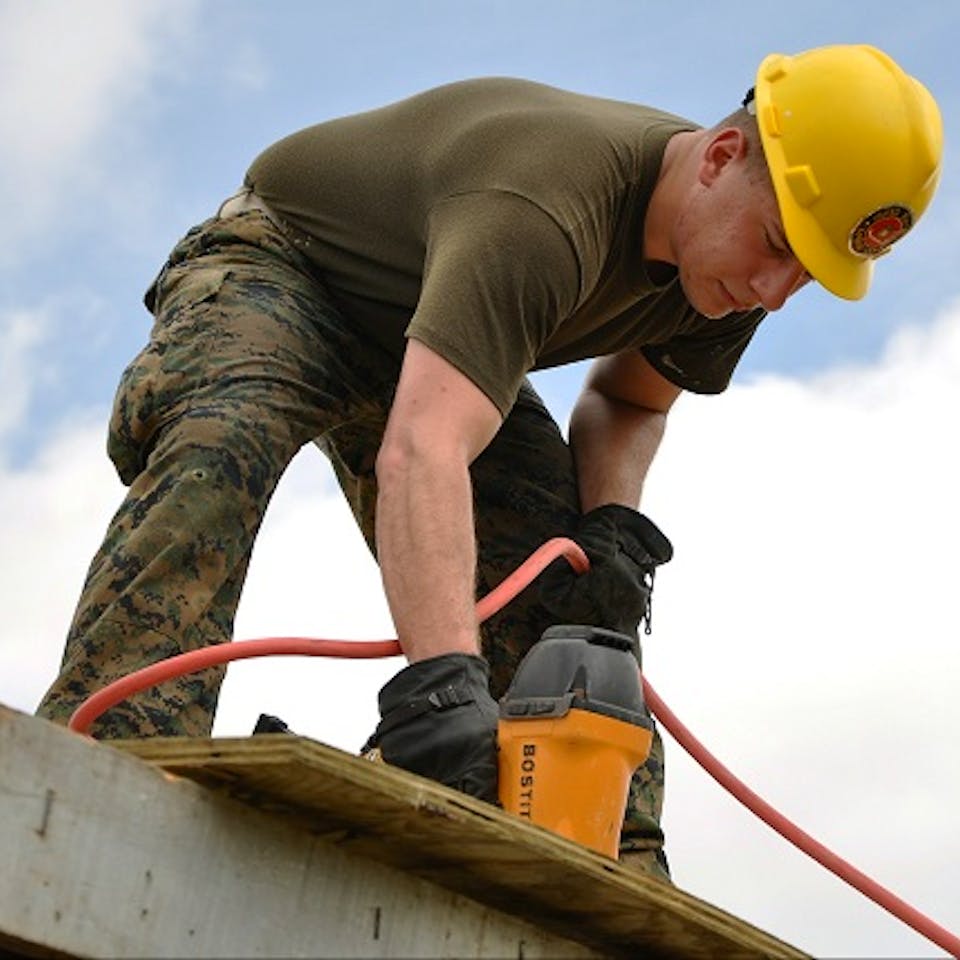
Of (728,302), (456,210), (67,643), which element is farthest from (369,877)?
(728,302)

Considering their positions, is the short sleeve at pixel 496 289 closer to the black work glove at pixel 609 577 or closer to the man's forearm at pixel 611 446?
the black work glove at pixel 609 577

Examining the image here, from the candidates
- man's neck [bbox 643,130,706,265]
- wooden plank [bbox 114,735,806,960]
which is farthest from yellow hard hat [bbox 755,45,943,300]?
wooden plank [bbox 114,735,806,960]

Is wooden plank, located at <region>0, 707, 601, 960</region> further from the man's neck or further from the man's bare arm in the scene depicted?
the man's neck

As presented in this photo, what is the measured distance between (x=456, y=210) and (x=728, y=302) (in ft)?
2.07

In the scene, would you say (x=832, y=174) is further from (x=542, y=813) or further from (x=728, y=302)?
(x=542, y=813)

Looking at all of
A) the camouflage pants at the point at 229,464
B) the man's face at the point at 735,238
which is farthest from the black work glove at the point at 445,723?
A: the man's face at the point at 735,238

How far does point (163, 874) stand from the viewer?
5.99 feet

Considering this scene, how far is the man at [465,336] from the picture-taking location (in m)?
3.07

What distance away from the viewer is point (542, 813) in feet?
8.67

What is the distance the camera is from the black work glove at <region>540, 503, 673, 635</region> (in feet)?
12.4

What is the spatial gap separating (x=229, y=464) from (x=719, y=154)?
1135 mm

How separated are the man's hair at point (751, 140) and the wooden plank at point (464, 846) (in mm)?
1741

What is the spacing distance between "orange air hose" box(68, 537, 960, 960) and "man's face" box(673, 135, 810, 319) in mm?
608

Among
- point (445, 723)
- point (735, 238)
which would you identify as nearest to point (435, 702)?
point (445, 723)
